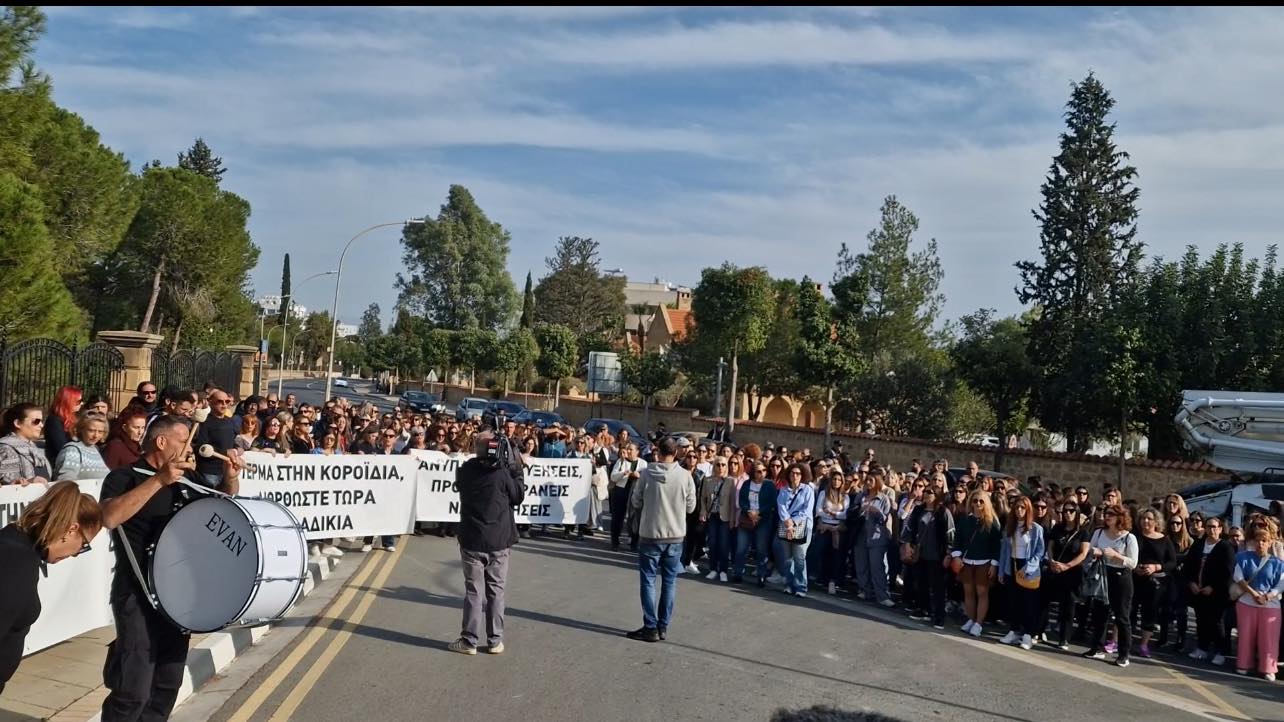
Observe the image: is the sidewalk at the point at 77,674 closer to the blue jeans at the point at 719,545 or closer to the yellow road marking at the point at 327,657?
the yellow road marking at the point at 327,657

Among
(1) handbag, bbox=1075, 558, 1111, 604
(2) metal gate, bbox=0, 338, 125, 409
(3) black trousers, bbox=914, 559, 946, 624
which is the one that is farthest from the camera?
(2) metal gate, bbox=0, 338, 125, 409

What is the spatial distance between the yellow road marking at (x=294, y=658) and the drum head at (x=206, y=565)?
62.4 inches

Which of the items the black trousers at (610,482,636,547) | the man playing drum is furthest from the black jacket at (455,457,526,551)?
the black trousers at (610,482,636,547)

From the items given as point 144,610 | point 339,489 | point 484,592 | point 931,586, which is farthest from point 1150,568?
point 144,610

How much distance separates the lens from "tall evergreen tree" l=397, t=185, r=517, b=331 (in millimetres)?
83688

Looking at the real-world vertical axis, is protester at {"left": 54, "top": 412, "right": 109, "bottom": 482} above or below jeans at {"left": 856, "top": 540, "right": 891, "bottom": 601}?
above

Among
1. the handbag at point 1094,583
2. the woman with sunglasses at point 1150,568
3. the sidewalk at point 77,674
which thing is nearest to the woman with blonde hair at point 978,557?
the handbag at point 1094,583

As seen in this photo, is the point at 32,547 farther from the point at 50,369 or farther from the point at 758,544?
the point at 50,369

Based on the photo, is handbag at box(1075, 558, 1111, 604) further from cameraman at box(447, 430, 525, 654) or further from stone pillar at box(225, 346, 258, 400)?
stone pillar at box(225, 346, 258, 400)

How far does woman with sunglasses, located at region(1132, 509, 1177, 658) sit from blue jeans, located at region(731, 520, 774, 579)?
437cm

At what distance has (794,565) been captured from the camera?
13.5 m

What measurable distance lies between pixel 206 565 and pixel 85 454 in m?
3.93

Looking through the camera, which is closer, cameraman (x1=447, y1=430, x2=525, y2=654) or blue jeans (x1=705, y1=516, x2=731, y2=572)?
cameraman (x1=447, y1=430, x2=525, y2=654)

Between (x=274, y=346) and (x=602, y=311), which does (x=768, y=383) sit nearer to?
(x=602, y=311)
